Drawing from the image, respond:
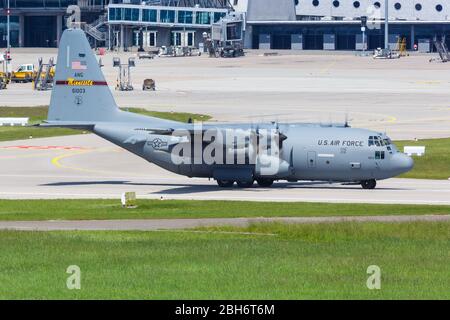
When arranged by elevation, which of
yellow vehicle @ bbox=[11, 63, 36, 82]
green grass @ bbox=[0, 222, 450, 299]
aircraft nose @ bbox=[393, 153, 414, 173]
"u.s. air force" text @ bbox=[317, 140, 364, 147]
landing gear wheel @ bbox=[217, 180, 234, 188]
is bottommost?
landing gear wheel @ bbox=[217, 180, 234, 188]

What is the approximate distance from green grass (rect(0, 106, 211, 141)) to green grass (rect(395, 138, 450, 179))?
2524cm

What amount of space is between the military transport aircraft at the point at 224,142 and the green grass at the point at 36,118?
23.7 meters

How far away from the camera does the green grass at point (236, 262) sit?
25.6 metres

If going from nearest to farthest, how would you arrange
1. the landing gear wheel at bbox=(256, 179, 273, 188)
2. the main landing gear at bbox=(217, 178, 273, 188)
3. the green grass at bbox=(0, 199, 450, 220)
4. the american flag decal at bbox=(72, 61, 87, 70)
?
1. the green grass at bbox=(0, 199, 450, 220)
2. the main landing gear at bbox=(217, 178, 273, 188)
3. the landing gear wheel at bbox=(256, 179, 273, 188)
4. the american flag decal at bbox=(72, 61, 87, 70)

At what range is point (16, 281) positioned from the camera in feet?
88.5

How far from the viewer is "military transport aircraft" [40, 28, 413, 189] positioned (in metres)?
56.3

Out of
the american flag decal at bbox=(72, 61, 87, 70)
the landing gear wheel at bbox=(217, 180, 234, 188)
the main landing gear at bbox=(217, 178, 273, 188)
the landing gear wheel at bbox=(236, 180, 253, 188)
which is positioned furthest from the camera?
the american flag decal at bbox=(72, 61, 87, 70)

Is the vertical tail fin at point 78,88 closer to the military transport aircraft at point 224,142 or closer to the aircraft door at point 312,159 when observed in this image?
the military transport aircraft at point 224,142

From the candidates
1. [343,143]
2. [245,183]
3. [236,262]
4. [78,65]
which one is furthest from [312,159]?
[236,262]

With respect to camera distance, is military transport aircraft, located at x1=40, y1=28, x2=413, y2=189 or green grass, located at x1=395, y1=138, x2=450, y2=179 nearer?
military transport aircraft, located at x1=40, y1=28, x2=413, y2=189

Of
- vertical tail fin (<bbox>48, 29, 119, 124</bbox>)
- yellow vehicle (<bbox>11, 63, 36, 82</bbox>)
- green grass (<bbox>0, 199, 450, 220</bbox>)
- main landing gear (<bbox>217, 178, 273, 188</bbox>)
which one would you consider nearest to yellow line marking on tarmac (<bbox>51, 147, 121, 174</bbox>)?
vertical tail fin (<bbox>48, 29, 119, 124</bbox>)

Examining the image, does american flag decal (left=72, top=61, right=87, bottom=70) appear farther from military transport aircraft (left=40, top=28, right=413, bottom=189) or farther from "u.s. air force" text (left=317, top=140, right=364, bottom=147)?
"u.s. air force" text (left=317, top=140, right=364, bottom=147)
